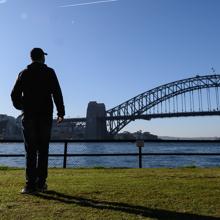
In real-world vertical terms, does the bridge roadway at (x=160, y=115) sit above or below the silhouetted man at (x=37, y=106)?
above

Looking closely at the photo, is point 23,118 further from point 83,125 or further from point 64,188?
point 83,125

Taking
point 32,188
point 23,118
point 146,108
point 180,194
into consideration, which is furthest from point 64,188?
point 146,108

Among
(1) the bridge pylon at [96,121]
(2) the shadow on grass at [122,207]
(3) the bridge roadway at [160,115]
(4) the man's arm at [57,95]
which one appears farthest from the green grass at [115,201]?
(1) the bridge pylon at [96,121]

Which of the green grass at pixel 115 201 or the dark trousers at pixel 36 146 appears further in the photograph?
the dark trousers at pixel 36 146

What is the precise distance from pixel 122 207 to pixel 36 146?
122cm

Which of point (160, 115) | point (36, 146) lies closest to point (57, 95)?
point (36, 146)

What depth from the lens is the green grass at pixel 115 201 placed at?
3211mm

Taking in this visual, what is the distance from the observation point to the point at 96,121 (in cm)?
7262

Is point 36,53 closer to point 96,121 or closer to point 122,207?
point 122,207

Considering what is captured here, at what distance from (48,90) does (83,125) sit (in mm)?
69855

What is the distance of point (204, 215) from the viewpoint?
321 centimetres

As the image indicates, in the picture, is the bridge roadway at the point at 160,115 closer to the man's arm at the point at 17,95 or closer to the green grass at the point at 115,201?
the green grass at the point at 115,201

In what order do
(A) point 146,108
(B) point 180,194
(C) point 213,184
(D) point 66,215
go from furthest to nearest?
1. (A) point 146,108
2. (C) point 213,184
3. (B) point 180,194
4. (D) point 66,215

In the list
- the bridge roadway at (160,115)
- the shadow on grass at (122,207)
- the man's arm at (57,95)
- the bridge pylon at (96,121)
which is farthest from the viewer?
the bridge pylon at (96,121)
